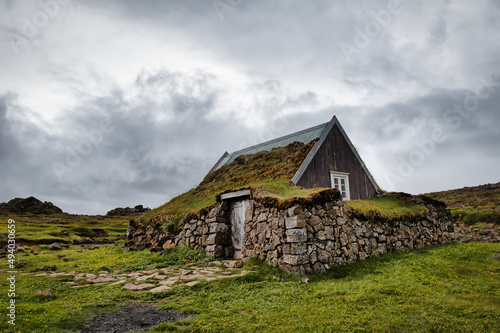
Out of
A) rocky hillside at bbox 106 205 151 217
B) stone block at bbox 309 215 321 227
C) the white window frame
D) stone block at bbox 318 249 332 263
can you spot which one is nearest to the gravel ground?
stone block at bbox 318 249 332 263

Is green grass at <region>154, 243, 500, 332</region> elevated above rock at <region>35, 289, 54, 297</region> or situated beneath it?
situated beneath

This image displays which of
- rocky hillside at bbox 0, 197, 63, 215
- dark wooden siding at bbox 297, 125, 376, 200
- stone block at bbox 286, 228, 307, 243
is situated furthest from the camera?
A: rocky hillside at bbox 0, 197, 63, 215

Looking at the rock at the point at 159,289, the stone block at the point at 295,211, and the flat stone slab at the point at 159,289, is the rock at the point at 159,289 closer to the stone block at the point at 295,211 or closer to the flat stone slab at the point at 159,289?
the flat stone slab at the point at 159,289

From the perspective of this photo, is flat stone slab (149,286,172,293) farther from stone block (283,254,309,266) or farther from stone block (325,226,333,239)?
stone block (325,226,333,239)

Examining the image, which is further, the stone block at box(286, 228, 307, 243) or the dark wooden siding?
the dark wooden siding

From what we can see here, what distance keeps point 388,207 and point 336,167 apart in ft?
11.9

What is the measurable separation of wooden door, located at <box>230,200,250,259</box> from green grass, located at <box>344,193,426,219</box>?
4.87 m

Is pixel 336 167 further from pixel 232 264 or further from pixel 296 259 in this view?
pixel 296 259

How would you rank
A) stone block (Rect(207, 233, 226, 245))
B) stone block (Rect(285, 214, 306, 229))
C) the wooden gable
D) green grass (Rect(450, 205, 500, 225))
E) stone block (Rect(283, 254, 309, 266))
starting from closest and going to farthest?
stone block (Rect(283, 254, 309, 266))
stone block (Rect(285, 214, 306, 229))
stone block (Rect(207, 233, 226, 245))
the wooden gable
green grass (Rect(450, 205, 500, 225))

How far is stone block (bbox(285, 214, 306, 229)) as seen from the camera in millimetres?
11016

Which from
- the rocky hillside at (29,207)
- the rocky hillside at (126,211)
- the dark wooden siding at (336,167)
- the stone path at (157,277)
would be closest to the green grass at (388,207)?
the dark wooden siding at (336,167)

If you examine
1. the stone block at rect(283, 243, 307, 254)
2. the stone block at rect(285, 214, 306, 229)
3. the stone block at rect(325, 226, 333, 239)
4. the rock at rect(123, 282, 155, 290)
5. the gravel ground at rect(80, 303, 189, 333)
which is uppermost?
the stone block at rect(285, 214, 306, 229)

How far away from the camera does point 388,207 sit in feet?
54.6

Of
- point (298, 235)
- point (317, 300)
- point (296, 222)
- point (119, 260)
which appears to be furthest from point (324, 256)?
point (119, 260)
